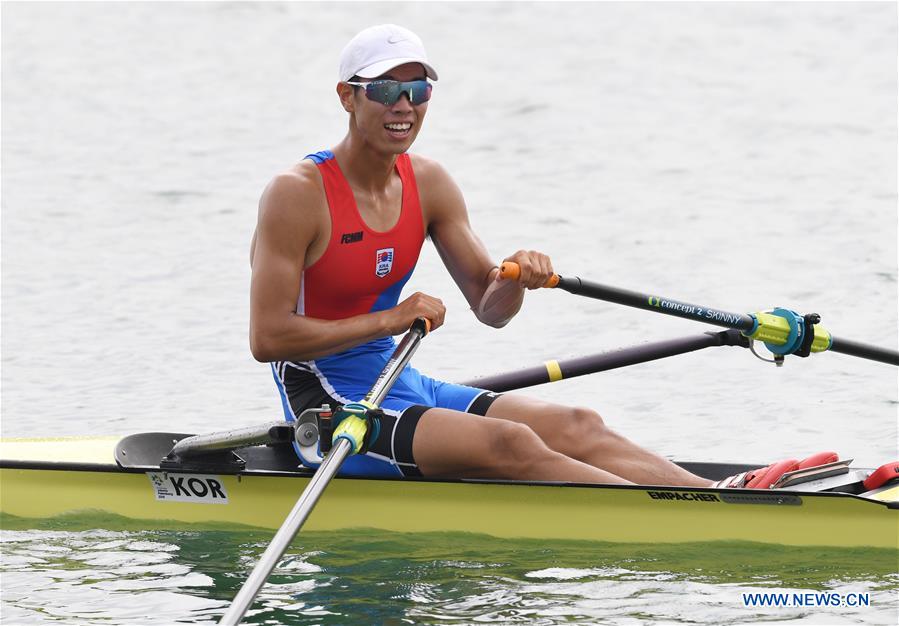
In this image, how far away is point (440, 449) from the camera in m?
6.97

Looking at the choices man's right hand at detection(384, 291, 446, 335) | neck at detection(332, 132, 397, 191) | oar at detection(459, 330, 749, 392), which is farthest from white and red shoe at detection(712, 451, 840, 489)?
neck at detection(332, 132, 397, 191)

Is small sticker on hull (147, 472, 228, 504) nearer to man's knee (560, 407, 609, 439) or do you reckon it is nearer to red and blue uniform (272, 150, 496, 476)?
red and blue uniform (272, 150, 496, 476)

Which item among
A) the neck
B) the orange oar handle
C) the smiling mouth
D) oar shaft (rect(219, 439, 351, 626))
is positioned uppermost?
the smiling mouth

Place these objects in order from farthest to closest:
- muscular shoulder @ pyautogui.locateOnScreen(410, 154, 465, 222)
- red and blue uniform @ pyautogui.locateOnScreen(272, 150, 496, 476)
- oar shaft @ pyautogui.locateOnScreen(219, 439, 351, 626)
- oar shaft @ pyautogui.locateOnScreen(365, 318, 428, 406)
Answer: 1. muscular shoulder @ pyautogui.locateOnScreen(410, 154, 465, 222)
2. red and blue uniform @ pyautogui.locateOnScreen(272, 150, 496, 476)
3. oar shaft @ pyautogui.locateOnScreen(365, 318, 428, 406)
4. oar shaft @ pyautogui.locateOnScreen(219, 439, 351, 626)

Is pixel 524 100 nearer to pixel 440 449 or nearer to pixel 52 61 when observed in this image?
pixel 52 61

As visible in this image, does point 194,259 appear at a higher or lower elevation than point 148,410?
higher

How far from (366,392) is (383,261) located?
60cm

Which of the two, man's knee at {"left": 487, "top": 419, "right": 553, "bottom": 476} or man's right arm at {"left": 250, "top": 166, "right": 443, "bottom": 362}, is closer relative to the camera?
man's right arm at {"left": 250, "top": 166, "right": 443, "bottom": 362}

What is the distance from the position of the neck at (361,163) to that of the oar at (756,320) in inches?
38.9

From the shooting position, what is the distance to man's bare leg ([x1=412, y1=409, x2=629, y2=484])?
694 centimetres

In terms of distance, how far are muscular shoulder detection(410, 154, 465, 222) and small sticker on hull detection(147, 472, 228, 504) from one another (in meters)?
1.62

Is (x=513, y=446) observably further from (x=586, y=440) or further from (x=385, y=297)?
(x=385, y=297)

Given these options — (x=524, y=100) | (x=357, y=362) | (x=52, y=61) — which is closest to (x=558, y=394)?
(x=357, y=362)

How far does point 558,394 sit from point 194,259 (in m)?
5.03
